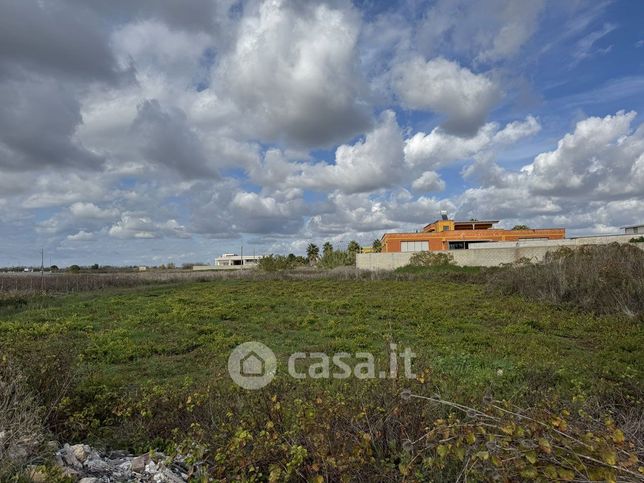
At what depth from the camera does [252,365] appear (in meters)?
6.11

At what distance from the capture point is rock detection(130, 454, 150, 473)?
2.99 m

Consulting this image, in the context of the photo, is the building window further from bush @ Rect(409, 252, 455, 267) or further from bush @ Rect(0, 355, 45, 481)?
bush @ Rect(0, 355, 45, 481)

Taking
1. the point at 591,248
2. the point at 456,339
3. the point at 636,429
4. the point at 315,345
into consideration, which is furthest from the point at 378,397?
the point at 591,248

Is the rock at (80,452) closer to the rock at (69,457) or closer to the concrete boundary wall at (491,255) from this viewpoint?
the rock at (69,457)

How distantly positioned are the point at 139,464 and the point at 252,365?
3106mm

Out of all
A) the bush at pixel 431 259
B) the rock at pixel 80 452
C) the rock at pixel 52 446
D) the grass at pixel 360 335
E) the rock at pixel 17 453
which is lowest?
the grass at pixel 360 335

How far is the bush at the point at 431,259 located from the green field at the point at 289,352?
45.9 ft

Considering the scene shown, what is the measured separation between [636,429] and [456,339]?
578 cm

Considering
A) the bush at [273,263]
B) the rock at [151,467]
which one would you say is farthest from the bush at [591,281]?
the bush at [273,263]

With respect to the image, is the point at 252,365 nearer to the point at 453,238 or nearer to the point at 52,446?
the point at 52,446

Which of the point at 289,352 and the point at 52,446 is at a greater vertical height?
the point at 52,446

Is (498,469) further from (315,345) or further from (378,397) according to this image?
(315,345)

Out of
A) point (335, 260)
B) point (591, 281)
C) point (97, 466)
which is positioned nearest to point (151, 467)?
point (97, 466)

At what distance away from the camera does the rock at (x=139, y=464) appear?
9.81 feet
